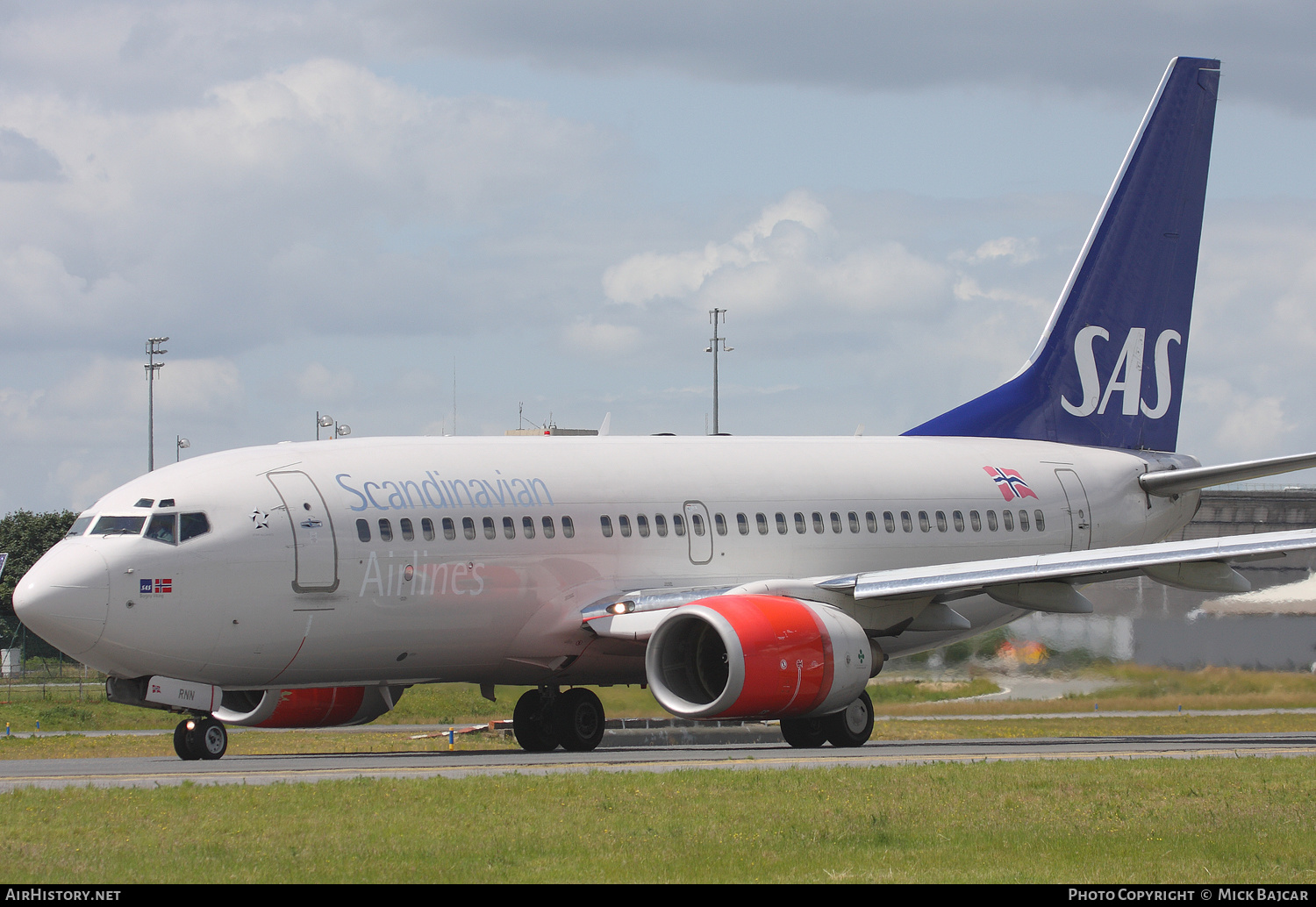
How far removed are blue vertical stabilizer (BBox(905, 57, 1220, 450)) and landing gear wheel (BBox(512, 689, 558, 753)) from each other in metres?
10.1

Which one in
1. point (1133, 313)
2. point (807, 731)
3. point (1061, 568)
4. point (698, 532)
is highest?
point (1133, 313)

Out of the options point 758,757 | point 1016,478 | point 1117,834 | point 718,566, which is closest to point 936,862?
point 1117,834

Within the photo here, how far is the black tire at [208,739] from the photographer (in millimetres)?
22328

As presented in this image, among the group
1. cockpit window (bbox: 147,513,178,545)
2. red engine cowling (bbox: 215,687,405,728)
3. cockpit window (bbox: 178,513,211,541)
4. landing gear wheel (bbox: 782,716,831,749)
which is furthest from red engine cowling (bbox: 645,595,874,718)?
cockpit window (bbox: 147,513,178,545)

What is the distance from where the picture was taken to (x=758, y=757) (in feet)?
73.2

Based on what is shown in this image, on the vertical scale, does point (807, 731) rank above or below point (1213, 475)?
below

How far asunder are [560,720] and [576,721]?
241 millimetres

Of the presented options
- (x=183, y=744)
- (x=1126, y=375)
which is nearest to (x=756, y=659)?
(x=183, y=744)

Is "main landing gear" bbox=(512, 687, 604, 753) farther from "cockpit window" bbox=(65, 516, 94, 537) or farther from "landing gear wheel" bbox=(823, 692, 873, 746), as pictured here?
"cockpit window" bbox=(65, 516, 94, 537)

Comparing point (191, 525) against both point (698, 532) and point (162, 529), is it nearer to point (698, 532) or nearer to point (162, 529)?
point (162, 529)

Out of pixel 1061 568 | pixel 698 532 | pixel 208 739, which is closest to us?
pixel 208 739

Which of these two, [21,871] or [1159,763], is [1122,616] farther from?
[21,871]

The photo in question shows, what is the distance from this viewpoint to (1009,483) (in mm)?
30047

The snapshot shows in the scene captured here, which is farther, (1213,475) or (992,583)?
(1213,475)
